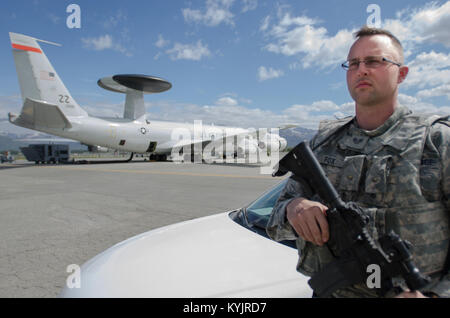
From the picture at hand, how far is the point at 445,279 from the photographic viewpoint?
113 centimetres

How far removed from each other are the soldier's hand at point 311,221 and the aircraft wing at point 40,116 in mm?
19728

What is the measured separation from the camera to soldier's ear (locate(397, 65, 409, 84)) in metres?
1.33

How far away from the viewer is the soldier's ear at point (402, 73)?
1327 mm

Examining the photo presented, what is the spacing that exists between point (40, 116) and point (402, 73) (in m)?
21.4

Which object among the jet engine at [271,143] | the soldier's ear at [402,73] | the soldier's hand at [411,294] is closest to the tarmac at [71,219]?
the soldier's hand at [411,294]

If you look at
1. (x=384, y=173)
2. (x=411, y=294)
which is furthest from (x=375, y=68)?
(x=411, y=294)

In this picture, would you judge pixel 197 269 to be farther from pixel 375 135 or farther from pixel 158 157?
pixel 158 157

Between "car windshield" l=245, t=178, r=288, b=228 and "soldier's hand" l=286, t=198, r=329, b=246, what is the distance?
1.28m

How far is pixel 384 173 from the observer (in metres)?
1.23

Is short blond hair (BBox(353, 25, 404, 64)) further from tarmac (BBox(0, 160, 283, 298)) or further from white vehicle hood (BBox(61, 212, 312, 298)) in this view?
tarmac (BBox(0, 160, 283, 298))

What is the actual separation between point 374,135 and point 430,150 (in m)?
0.24
